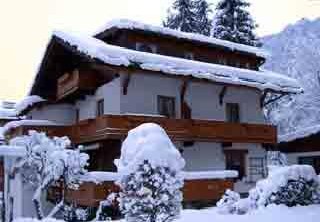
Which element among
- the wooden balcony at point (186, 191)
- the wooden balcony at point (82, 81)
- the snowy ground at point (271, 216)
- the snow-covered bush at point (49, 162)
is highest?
the wooden balcony at point (82, 81)

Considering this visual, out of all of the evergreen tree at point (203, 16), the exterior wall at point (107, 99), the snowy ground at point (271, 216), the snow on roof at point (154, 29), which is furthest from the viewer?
the evergreen tree at point (203, 16)

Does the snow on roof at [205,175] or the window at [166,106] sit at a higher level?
the window at [166,106]

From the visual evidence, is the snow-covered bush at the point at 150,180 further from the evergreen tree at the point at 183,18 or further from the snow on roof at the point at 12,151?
the evergreen tree at the point at 183,18

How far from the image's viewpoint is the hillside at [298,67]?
68.7 meters

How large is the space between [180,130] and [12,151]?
25.2ft

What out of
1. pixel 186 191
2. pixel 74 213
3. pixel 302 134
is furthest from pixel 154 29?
pixel 302 134

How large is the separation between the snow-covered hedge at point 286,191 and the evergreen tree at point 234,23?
2568cm

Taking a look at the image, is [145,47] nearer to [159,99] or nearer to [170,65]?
[159,99]

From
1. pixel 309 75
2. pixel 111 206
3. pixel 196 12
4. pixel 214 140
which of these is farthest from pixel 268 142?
pixel 309 75

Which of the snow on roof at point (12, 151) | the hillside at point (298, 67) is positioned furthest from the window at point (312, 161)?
the hillside at point (298, 67)

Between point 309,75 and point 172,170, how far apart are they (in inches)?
2887

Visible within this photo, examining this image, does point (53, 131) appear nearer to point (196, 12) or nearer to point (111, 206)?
point (111, 206)

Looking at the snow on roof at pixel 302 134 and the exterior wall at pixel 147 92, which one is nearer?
the exterior wall at pixel 147 92

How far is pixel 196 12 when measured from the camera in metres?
44.6
